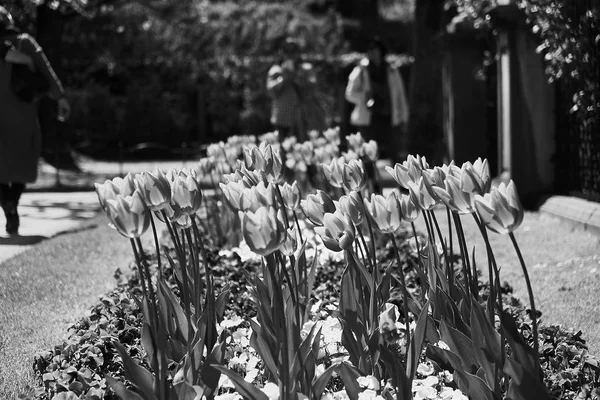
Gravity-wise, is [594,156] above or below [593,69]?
below

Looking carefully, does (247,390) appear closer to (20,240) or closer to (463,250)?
(463,250)

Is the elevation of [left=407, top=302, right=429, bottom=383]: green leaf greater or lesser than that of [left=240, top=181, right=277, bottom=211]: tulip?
lesser

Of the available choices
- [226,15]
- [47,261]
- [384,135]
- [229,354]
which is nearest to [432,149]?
[384,135]

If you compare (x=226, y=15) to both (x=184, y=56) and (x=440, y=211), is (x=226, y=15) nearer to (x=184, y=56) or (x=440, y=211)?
(x=184, y=56)

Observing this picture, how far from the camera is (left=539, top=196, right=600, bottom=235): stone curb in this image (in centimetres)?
777

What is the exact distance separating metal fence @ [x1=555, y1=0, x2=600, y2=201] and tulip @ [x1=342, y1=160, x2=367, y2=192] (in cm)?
449

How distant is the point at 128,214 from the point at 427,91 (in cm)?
1356

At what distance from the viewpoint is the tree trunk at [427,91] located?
51.8 feet

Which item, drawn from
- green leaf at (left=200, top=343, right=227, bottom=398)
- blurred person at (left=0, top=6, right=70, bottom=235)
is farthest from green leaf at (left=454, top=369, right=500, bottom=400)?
blurred person at (left=0, top=6, right=70, bottom=235)

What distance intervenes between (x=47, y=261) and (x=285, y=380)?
15.8 ft

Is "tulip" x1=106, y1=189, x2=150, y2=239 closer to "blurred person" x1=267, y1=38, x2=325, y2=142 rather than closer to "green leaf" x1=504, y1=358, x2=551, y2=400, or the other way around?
"green leaf" x1=504, y1=358, x2=551, y2=400

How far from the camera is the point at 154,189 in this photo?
2984 mm

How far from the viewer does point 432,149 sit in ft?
51.6

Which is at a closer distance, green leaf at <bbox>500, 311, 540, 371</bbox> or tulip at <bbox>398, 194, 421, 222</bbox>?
green leaf at <bbox>500, 311, 540, 371</bbox>
